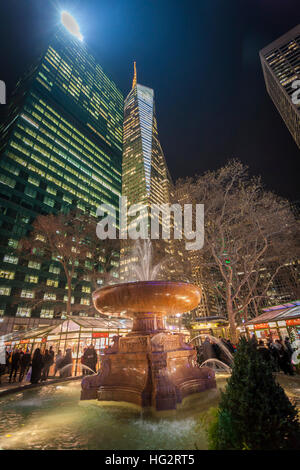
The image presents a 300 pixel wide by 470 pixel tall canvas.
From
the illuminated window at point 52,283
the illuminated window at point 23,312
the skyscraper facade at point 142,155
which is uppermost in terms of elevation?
the skyscraper facade at point 142,155

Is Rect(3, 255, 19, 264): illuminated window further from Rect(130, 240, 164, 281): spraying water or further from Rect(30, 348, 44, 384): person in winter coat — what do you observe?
Rect(30, 348, 44, 384): person in winter coat

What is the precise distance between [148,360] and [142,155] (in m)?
104

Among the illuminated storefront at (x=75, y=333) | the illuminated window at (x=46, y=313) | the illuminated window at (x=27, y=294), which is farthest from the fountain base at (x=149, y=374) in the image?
the illuminated window at (x=46, y=313)

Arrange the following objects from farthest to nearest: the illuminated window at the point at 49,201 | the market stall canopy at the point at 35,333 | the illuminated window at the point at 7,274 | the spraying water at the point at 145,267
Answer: the illuminated window at the point at 49,201
the illuminated window at the point at 7,274
the market stall canopy at the point at 35,333
the spraying water at the point at 145,267

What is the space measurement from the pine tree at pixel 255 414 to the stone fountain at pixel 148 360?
2390 mm

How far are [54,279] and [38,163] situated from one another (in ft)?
94.8

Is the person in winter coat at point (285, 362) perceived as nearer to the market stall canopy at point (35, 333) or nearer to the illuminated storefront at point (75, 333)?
the illuminated storefront at point (75, 333)

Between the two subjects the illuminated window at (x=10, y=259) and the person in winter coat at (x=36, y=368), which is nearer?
the person in winter coat at (x=36, y=368)

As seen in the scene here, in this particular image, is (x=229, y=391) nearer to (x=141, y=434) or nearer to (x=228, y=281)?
(x=141, y=434)

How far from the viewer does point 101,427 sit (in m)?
3.32

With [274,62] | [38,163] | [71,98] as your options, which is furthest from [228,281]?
[274,62]

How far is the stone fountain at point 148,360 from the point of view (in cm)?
433

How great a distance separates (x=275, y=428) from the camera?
183 cm

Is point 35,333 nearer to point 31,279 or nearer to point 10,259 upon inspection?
point 10,259
